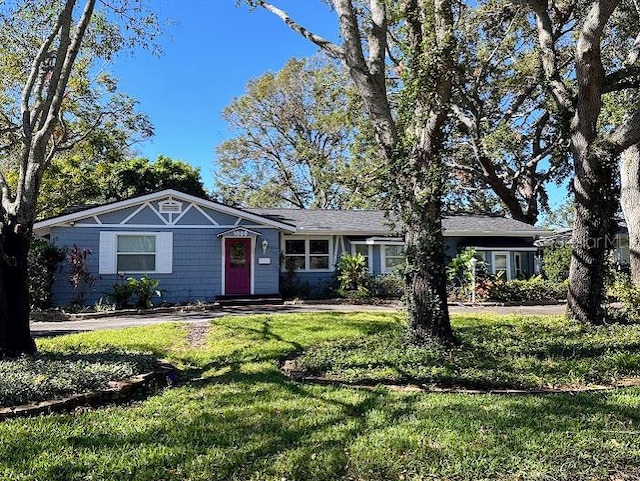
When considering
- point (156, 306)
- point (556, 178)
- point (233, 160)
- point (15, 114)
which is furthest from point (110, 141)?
point (556, 178)

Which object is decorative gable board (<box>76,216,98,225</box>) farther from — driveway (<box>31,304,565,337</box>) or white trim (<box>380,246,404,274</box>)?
white trim (<box>380,246,404,274</box>)

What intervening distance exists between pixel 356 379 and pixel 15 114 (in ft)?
58.8

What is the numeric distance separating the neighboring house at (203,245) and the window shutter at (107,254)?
3 cm

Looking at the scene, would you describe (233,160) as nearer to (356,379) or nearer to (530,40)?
(530,40)

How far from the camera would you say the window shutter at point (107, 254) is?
16.3 metres

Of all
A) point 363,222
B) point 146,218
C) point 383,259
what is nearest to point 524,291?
point 383,259

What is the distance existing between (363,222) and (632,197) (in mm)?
10886

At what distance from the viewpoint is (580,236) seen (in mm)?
10359

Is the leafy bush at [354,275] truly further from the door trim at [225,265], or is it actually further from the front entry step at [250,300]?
the door trim at [225,265]

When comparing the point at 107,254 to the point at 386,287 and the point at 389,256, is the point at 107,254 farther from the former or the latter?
the point at 389,256

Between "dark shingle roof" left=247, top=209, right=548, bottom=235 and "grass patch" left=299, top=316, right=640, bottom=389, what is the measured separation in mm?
10641

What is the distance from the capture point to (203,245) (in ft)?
57.0

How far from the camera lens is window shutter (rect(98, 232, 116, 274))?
16.3m

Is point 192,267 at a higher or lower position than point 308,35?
lower
